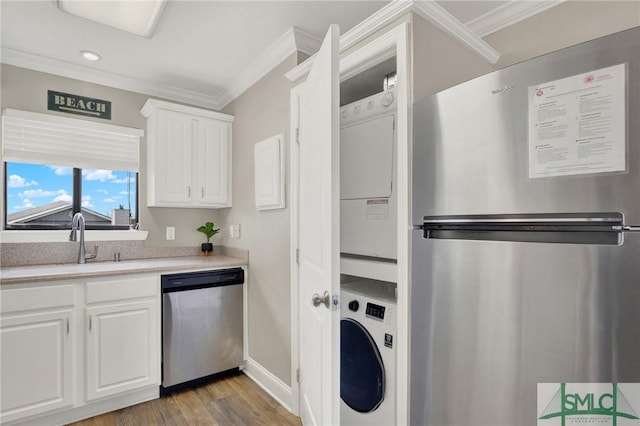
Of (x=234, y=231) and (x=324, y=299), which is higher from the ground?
(x=234, y=231)

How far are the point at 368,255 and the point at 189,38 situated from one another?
1883mm

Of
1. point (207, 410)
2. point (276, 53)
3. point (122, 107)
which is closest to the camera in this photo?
point (207, 410)

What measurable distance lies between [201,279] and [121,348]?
0.65 meters

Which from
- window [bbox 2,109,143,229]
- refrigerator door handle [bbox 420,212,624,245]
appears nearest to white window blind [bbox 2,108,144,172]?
window [bbox 2,109,143,229]

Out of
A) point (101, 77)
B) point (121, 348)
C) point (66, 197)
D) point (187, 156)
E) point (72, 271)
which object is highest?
point (101, 77)

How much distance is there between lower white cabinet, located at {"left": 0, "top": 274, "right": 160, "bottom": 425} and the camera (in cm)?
187

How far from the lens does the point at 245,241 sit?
2.83m

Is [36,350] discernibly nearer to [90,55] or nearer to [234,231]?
[234,231]

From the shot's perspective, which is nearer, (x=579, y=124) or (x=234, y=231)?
(x=579, y=124)

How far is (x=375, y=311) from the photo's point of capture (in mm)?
1617

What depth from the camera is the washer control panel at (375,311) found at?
1.58m

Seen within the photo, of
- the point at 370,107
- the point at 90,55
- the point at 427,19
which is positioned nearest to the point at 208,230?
the point at 90,55

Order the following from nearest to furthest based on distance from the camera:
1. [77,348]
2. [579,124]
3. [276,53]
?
[579,124] → [77,348] → [276,53]

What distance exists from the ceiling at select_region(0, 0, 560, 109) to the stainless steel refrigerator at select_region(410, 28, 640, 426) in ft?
3.56
